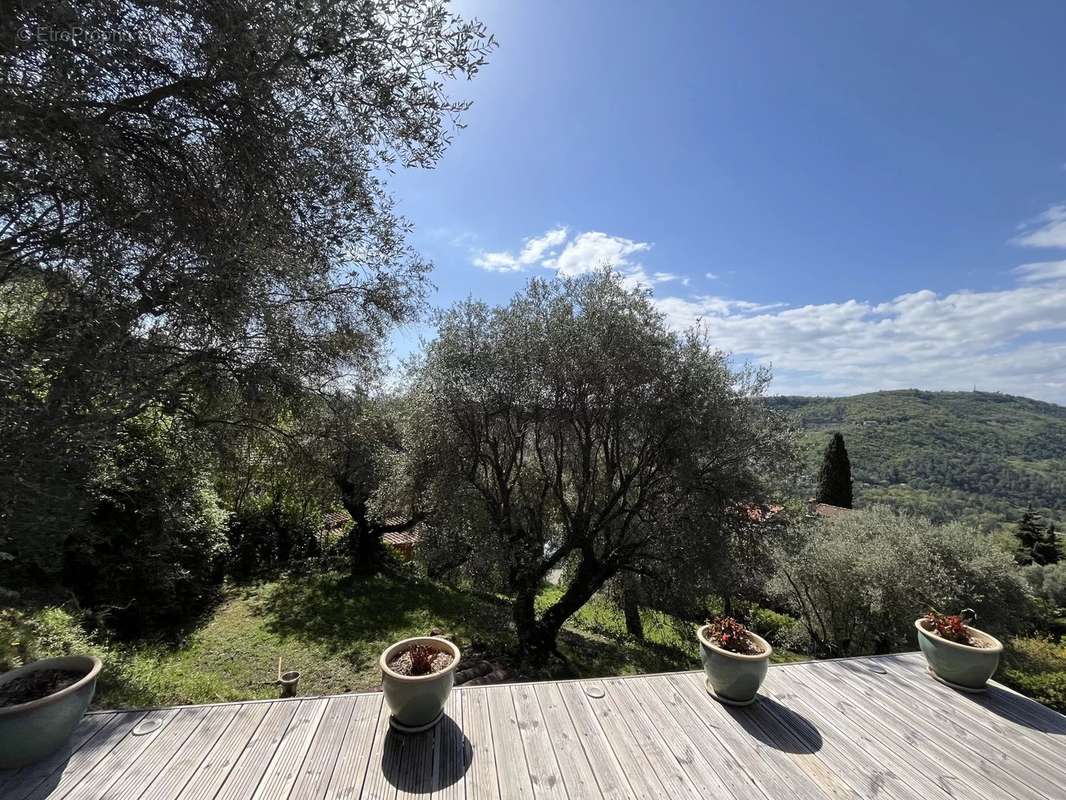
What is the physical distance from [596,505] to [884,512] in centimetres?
1097

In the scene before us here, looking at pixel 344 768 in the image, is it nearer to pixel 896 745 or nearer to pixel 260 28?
pixel 896 745

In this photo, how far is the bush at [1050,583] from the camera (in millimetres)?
25047

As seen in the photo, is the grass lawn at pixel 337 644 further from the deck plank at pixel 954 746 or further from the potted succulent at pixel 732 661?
the deck plank at pixel 954 746

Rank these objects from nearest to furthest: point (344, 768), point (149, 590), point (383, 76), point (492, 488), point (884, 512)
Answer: point (344, 768) < point (383, 76) < point (149, 590) < point (492, 488) < point (884, 512)

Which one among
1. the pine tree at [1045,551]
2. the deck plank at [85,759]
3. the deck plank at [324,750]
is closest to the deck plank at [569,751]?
the deck plank at [324,750]

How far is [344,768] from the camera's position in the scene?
309 cm

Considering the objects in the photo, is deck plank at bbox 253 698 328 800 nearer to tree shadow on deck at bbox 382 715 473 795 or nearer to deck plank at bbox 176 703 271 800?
deck plank at bbox 176 703 271 800

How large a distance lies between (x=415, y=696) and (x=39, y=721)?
2363mm

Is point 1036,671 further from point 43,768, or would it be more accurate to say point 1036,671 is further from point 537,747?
point 43,768

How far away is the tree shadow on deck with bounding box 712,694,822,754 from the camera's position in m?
3.64

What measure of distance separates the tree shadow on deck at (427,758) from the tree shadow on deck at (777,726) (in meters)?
2.41

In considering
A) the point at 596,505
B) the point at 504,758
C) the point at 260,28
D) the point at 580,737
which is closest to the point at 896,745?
the point at 580,737

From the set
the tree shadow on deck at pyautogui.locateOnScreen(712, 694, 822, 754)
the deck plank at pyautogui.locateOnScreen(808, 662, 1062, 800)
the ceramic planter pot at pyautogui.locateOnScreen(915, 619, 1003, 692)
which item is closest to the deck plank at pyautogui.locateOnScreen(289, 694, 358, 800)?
the tree shadow on deck at pyautogui.locateOnScreen(712, 694, 822, 754)

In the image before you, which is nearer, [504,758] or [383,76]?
[504,758]
